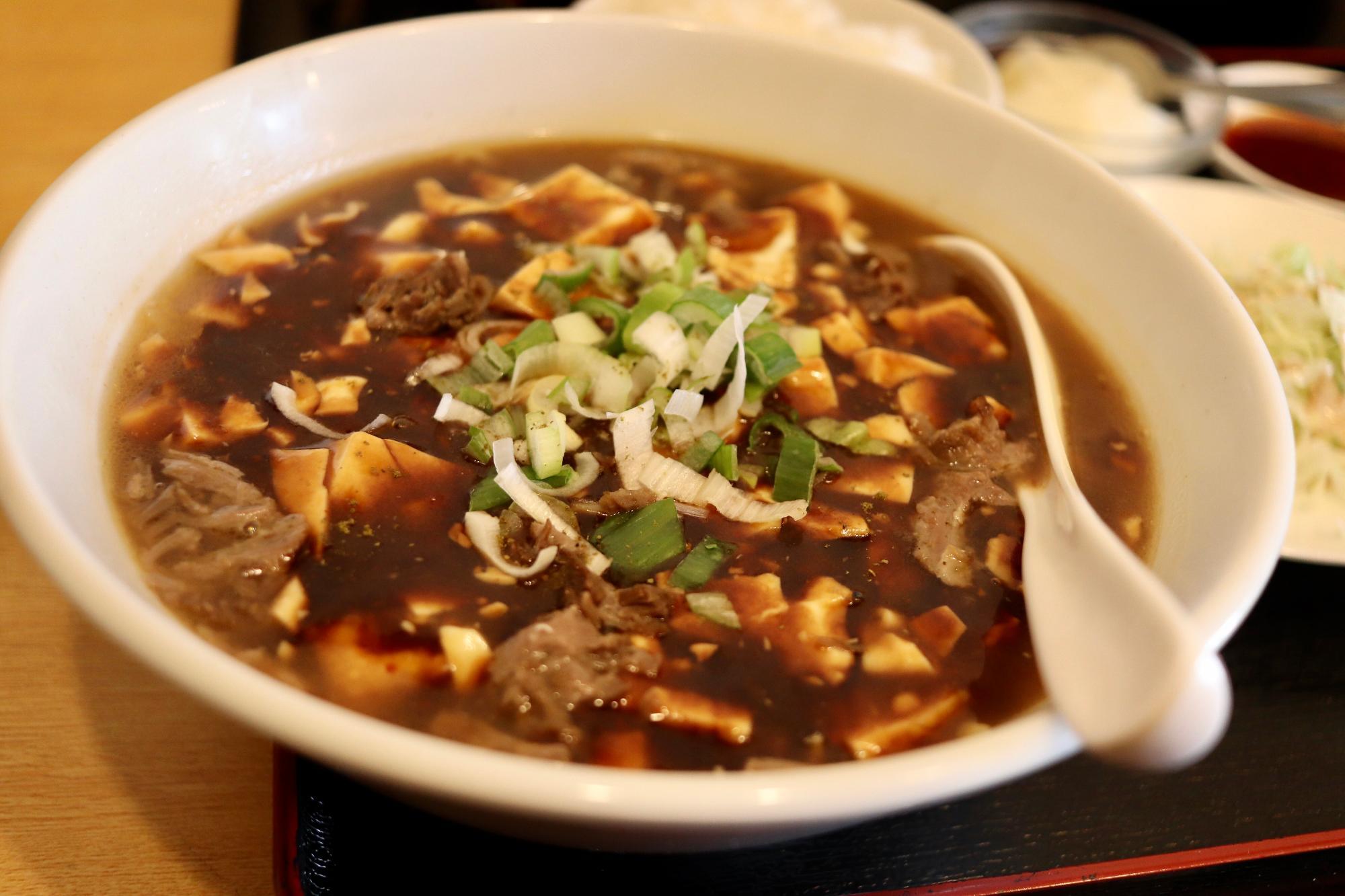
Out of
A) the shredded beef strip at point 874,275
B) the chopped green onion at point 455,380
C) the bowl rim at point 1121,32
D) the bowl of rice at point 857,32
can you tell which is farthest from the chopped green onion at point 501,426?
the bowl rim at point 1121,32

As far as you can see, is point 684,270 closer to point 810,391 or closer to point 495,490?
point 810,391

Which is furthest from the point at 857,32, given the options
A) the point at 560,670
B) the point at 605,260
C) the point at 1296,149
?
the point at 560,670

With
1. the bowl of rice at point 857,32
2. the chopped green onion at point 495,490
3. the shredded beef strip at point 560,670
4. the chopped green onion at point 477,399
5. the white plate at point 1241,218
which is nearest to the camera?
the shredded beef strip at point 560,670

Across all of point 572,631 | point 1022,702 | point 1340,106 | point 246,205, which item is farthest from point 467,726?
point 1340,106

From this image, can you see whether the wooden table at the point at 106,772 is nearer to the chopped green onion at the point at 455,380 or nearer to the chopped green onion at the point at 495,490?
the chopped green onion at the point at 495,490

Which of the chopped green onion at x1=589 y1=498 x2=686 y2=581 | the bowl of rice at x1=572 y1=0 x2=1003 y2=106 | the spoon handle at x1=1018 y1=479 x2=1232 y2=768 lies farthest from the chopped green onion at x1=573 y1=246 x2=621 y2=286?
the bowl of rice at x1=572 y1=0 x2=1003 y2=106
